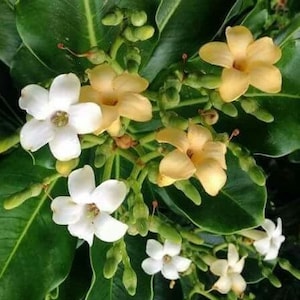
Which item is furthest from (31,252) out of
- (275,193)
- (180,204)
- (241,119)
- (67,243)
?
(275,193)

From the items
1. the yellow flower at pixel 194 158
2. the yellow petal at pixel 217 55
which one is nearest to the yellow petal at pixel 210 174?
the yellow flower at pixel 194 158

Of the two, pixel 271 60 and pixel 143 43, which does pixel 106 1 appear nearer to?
pixel 143 43

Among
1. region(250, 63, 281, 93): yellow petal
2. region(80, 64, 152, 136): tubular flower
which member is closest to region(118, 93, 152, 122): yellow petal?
region(80, 64, 152, 136): tubular flower

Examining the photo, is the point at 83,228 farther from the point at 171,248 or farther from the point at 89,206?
the point at 171,248

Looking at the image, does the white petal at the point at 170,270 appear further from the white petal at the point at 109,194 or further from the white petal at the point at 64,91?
the white petal at the point at 64,91

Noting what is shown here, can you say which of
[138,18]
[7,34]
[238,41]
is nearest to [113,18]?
[138,18]

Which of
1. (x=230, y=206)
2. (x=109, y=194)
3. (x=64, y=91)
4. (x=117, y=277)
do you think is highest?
(x=64, y=91)

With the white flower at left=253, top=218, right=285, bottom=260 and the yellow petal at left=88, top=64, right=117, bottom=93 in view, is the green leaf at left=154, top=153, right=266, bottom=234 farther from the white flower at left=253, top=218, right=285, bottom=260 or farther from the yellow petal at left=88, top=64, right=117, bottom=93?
the yellow petal at left=88, top=64, right=117, bottom=93
